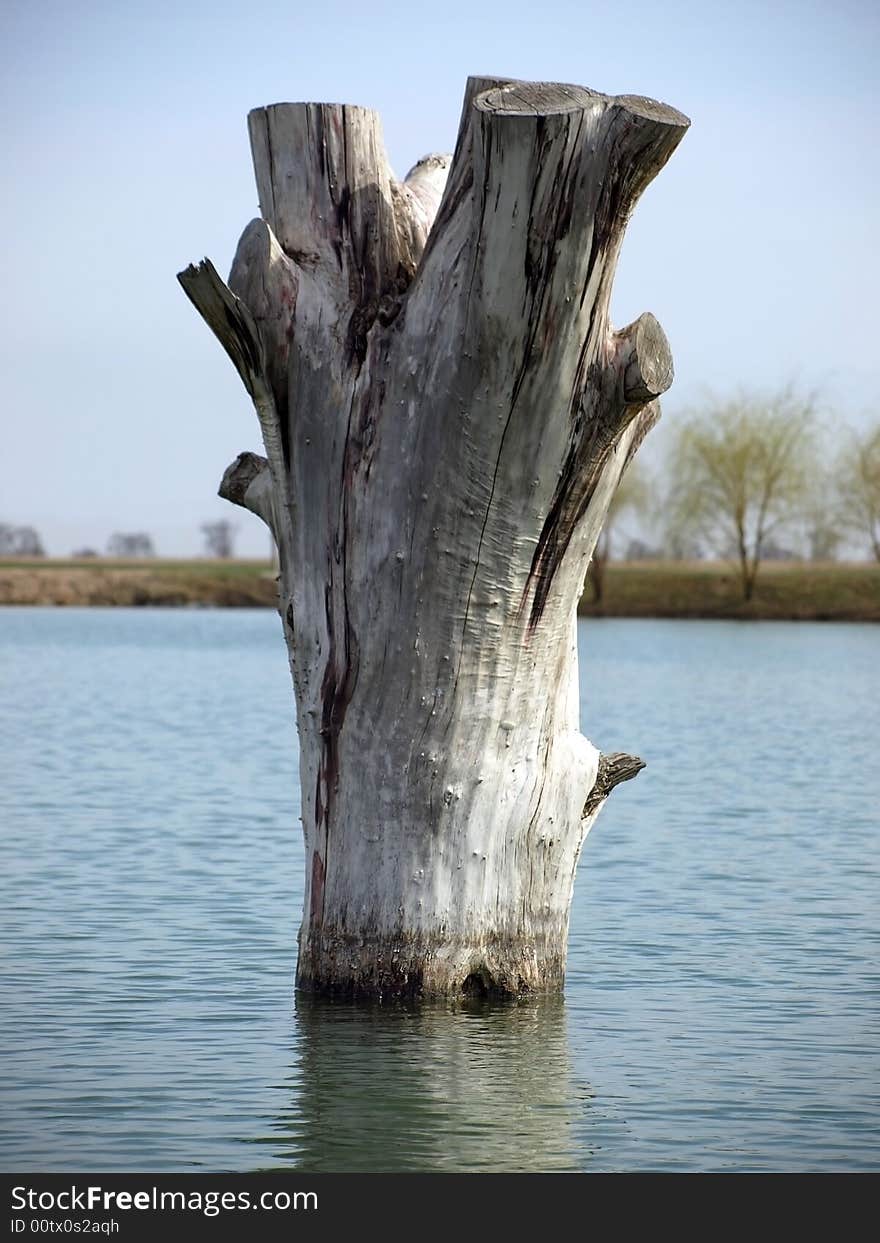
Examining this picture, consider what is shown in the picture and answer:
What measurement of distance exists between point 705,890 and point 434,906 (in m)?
5.76

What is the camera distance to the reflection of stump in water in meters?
6.47

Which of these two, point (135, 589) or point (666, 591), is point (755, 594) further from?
point (135, 589)

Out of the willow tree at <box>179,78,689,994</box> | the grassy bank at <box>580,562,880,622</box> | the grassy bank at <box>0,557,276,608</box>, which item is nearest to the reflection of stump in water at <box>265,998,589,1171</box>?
the willow tree at <box>179,78,689,994</box>

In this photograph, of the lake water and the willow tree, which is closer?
the lake water

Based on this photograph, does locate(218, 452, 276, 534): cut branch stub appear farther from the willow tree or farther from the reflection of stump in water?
the reflection of stump in water

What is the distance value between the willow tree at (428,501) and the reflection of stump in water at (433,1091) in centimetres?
18

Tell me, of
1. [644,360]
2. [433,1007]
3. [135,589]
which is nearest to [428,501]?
[644,360]

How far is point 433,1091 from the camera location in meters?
7.21

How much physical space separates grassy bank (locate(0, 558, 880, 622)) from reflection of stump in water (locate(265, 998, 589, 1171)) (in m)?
69.8

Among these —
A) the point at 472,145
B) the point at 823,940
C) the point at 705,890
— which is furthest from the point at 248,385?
the point at 705,890

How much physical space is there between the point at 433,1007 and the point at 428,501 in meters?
2.19

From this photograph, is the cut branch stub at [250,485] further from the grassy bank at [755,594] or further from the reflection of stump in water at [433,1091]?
the grassy bank at [755,594]

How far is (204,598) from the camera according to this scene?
9706 cm

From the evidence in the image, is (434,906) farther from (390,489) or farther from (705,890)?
(705,890)
